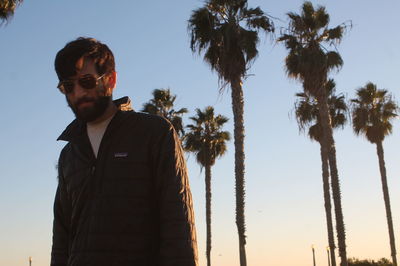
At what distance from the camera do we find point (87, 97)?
2.69m

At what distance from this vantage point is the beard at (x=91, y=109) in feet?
8.85

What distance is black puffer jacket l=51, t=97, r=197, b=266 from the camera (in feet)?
8.20

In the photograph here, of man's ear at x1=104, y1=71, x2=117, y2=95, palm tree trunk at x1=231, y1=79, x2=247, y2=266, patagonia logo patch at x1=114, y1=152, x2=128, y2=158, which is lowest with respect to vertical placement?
patagonia logo patch at x1=114, y1=152, x2=128, y2=158

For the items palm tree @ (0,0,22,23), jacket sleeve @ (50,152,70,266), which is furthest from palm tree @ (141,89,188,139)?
jacket sleeve @ (50,152,70,266)

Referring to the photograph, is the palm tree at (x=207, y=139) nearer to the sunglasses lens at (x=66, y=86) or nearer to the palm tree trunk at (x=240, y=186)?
the palm tree trunk at (x=240, y=186)

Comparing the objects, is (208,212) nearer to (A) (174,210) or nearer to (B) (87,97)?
(B) (87,97)

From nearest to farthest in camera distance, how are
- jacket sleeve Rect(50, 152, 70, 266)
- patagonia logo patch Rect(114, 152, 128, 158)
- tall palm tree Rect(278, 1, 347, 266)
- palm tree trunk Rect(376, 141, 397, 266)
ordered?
patagonia logo patch Rect(114, 152, 128, 158)
jacket sleeve Rect(50, 152, 70, 266)
tall palm tree Rect(278, 1, 347, 266)
palm tree trunk Rect(376, 141, 397, 266)

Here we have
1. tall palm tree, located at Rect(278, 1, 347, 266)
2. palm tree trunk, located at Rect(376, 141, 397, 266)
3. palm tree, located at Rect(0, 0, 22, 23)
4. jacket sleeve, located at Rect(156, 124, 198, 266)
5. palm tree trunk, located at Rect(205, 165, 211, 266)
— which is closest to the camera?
jacket sleeve, located at Rect(156, 124, 198, 266)

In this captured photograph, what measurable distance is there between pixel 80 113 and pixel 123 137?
205 mm

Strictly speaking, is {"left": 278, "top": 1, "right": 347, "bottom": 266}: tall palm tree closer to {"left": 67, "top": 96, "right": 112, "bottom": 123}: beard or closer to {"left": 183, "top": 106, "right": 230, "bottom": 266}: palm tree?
{"left": 183, "top": 106, "right": 230, "bottom": 266}: palm tree

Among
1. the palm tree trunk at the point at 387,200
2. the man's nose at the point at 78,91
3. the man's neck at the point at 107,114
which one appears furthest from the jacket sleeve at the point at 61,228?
the palm tree trunk at the point at 387,200

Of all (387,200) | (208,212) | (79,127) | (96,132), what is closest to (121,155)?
(96,132)

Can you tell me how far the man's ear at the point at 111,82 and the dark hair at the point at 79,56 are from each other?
27 mm

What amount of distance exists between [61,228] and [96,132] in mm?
478
